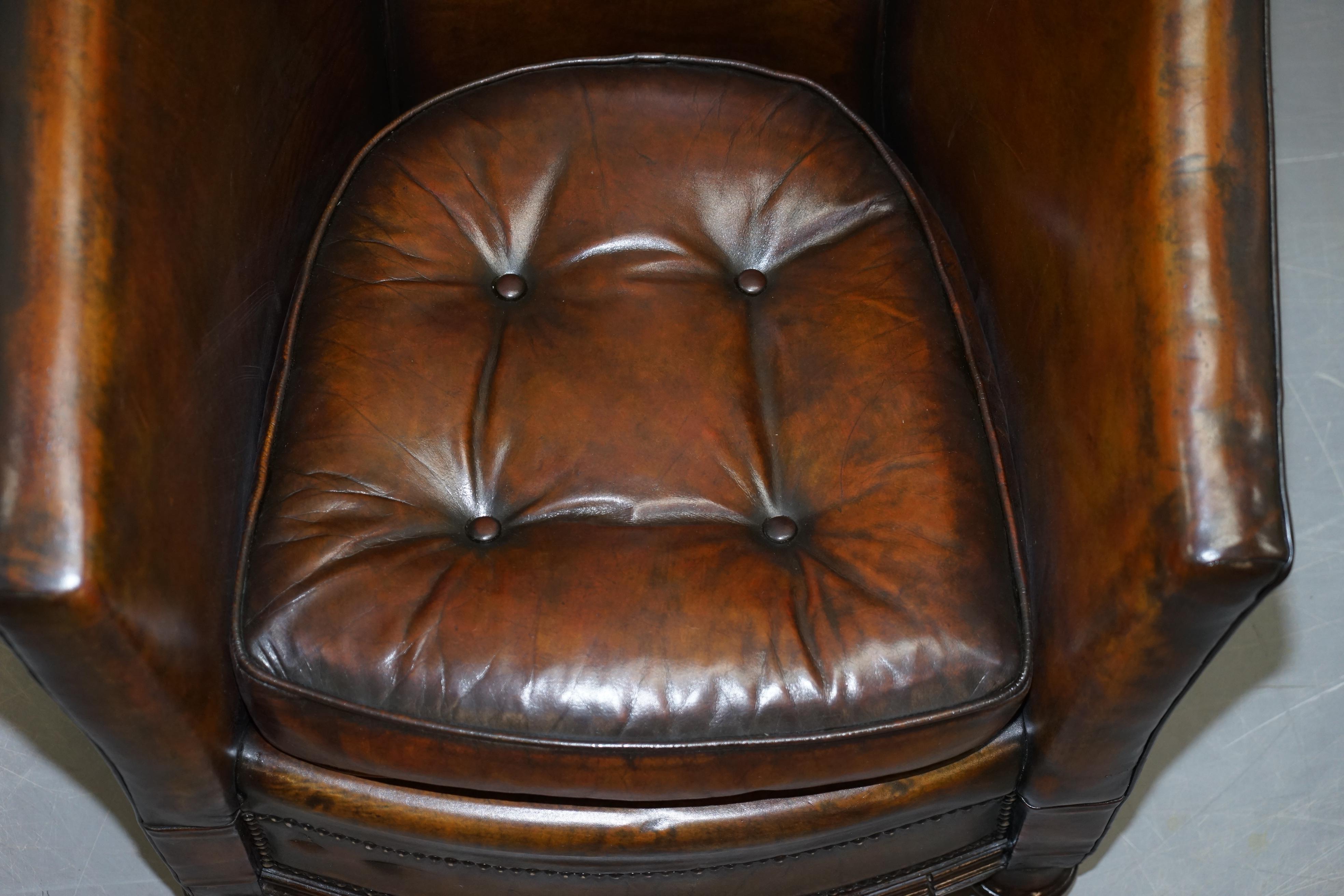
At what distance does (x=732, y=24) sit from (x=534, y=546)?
1.79 ft

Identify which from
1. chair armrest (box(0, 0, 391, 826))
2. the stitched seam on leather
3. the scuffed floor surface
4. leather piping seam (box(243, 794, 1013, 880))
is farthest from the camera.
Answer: the scuffed floor surface

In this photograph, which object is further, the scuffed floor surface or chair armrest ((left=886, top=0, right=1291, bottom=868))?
the scuffed floor surface

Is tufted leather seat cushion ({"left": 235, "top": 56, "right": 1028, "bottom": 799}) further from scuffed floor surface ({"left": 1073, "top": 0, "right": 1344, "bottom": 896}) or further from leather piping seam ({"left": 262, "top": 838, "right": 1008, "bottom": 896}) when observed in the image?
scuffed floor surface ({"left": 1073, "top": 0, "right": 1344, "bottom": 896})

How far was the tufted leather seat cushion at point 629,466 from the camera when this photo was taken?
96 centimetres

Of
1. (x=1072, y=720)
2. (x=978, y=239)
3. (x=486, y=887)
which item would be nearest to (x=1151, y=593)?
(x=1072, y=720)

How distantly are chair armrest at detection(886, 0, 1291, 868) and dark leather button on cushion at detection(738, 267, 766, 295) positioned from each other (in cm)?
19

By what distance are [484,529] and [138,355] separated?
28 centimetres

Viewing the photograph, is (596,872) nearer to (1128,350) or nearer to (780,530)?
(780,530)

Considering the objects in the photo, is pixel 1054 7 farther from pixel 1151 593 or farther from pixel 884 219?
pixel 1151 593

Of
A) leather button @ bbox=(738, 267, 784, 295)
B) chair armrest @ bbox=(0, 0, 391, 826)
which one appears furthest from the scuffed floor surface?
chair armrest @ bbox=(0, 0, 391, 826)

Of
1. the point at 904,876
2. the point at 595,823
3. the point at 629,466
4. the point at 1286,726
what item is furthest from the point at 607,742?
the point at 1286,726

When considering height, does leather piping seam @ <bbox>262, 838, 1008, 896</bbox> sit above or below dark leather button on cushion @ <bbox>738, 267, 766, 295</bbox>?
below

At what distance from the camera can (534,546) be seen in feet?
3.34

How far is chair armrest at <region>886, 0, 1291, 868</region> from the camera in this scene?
33.1 inches
